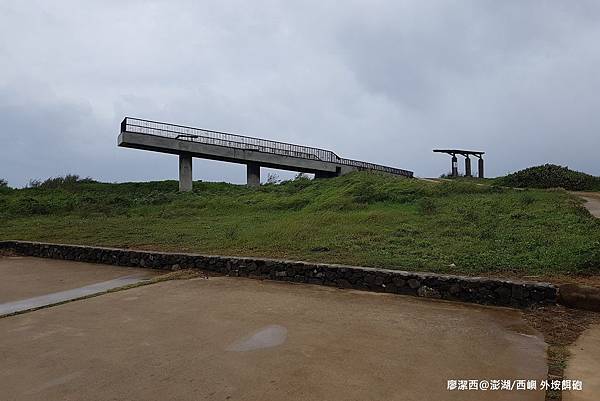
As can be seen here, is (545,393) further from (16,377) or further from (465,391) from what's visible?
(16,377)

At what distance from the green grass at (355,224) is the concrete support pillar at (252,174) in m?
2.18

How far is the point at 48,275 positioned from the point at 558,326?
31.3 ft

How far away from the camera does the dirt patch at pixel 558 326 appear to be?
372cm

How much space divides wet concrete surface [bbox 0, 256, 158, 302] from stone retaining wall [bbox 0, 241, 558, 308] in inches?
16.4

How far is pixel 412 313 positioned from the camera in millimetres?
5441

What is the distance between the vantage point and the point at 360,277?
22.9 ft

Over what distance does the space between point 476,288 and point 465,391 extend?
9.87 feet

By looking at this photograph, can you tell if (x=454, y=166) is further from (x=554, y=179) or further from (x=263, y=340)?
(x=263, y=340)

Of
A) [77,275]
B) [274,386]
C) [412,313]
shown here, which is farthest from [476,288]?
[77,275]

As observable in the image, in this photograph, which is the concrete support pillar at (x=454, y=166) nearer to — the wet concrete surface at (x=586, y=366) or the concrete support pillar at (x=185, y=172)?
the concrete support pillar at (x=185, y=172)

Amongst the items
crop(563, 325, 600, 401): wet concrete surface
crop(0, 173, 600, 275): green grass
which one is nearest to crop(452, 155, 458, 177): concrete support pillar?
crop(0, 173, 600, 275): green grass

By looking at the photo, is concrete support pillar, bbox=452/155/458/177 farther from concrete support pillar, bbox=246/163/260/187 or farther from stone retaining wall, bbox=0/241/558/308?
stone retaining wall, bbox=0/241/558/308

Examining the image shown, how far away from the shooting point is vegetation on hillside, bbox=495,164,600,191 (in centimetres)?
1667

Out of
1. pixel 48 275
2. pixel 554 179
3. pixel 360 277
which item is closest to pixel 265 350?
pixel 360 277
